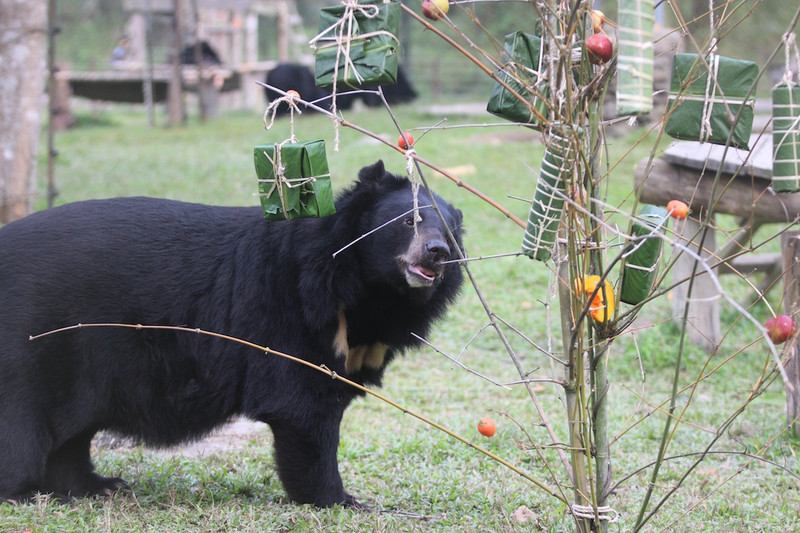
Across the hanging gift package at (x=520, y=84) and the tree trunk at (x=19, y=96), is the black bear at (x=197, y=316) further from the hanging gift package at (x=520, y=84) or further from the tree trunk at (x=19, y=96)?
the tree trunk at (x=19, y=96)

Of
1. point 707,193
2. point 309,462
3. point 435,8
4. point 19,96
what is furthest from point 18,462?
point 19,96

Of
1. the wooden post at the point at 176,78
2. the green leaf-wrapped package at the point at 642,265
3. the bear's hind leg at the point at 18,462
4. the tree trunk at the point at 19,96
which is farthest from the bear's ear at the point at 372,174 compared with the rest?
the wooden post at the point at 176,78

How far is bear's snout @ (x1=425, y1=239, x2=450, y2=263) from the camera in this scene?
3.20m

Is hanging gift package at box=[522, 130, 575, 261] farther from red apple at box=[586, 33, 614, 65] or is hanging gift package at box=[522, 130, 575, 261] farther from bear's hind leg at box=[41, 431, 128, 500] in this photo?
bear's hind leg at box=[41, 431, 128, 500]

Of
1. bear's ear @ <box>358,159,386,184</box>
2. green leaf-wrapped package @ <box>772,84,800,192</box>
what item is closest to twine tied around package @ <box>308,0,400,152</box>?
green leaf-wrapped package @ <box>772,84,800,192</box>

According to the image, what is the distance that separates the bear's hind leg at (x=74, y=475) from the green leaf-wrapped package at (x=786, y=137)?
2.80 meters

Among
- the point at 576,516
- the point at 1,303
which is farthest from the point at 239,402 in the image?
the point at 576,516

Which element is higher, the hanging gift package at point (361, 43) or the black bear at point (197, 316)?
the hanging gift package at point (361, 43)

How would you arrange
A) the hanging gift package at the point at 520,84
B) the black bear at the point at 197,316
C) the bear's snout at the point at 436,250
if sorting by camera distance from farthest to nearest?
1. the black bear at the point at 197,316
2. the bear's snout at the point at 436,250
3. the hanging gift package at the point at 520,84

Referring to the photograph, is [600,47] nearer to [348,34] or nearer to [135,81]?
Answer: [348,34]

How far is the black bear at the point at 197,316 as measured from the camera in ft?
11.0

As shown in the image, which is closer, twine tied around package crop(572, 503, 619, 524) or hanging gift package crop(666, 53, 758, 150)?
hanging gift package crop(666, 53, 758, 150)

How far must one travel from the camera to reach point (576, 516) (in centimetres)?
249

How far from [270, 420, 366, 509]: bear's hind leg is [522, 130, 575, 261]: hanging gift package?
1354mm
